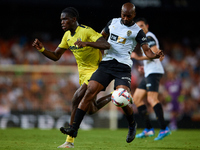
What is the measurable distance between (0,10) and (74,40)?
13846 millimetres

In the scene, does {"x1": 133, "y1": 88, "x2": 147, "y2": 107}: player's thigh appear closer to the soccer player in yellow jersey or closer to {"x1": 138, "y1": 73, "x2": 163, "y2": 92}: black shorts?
{"x1": 138, "y1": 73, "x2": 163, "y2": 92}: black shorts

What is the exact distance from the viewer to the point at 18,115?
12.3 metres

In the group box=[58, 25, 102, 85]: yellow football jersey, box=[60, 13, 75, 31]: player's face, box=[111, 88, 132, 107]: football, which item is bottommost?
box=[111, 88, 132, 107]: football

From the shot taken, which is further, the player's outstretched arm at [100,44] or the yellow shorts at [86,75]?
the yellow shorts at [86,75]

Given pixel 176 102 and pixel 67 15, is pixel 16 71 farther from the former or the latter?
pixel 67 15

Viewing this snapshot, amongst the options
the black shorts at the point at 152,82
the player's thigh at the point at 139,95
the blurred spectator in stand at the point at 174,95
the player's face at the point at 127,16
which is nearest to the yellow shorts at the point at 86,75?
the player's face at the point at 127,16

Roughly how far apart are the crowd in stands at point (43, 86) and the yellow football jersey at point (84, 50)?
6480 mm

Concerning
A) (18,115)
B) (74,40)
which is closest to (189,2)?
(18,115)

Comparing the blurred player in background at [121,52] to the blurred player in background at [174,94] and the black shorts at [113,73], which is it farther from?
the blurred player in background at [174,94]

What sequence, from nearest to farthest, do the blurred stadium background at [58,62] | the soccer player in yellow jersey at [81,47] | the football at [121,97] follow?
the football at [121,97], the soccer player in yellow jersey at [81,47], the blurred stadium background at [58,62]

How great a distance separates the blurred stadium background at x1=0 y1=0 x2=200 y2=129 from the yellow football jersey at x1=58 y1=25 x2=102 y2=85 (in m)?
6.42

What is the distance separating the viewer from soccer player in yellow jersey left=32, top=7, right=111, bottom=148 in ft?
18.7

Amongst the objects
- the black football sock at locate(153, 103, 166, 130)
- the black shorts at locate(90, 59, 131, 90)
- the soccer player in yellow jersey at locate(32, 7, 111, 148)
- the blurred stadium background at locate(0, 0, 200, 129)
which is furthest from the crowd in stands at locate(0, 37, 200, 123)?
the black shorts at locate(90, 59, 131, 90)

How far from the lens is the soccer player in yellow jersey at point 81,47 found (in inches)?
225
